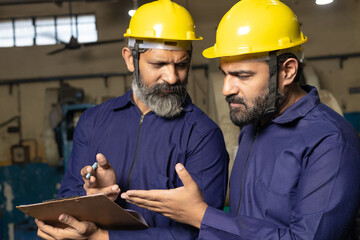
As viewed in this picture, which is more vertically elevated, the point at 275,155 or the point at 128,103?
the point at 128,103

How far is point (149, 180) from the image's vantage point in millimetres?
1892

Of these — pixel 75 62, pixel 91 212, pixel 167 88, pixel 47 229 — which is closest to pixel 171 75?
pixel 167 88

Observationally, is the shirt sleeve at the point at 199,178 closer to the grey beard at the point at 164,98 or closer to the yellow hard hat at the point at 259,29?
the grey beard at the point at 164,98

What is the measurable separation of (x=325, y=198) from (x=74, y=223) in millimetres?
992

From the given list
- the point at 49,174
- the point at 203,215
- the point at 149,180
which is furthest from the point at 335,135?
the point at 49,174

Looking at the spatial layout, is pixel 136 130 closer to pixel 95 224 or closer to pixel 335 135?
pixel 95 224

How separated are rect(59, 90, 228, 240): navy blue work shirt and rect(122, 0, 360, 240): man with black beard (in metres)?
0.17

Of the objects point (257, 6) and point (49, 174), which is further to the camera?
point (49, 174)

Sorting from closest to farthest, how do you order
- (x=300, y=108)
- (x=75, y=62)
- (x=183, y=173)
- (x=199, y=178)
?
(x=183, y=173), (x=300, y=108), (x=199, y=178), (x=75, y=62)

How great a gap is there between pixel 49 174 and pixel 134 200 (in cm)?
622

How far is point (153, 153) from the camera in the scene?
192 centimetres

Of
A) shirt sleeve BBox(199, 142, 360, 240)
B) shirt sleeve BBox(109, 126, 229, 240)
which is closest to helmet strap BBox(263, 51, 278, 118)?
shirt sleeve BBox(199, 142, 360, 240)

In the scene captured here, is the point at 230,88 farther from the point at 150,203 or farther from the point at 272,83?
the point at 150,203

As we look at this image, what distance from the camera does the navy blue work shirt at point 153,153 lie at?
182cm
